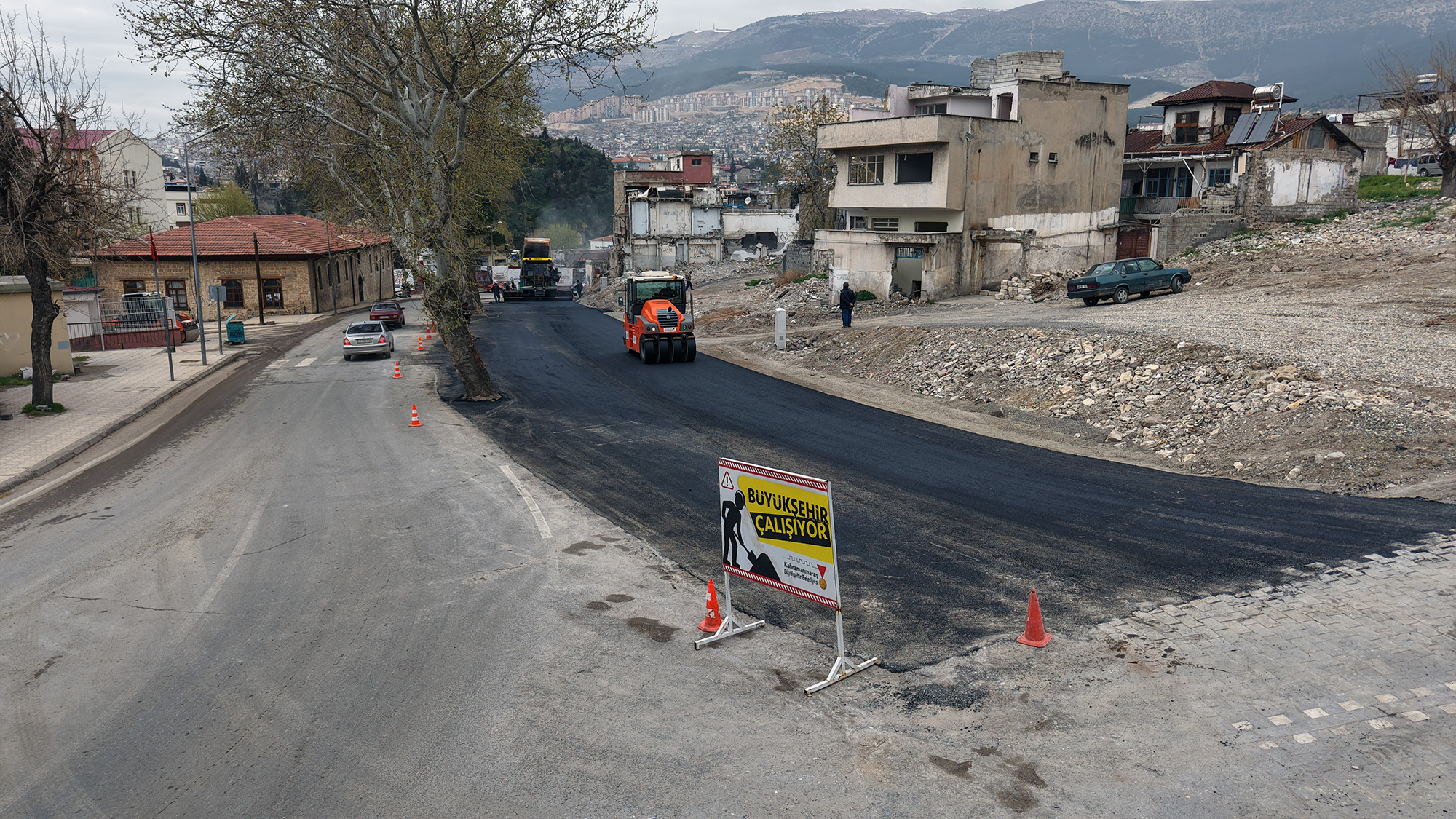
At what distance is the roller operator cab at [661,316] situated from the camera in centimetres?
2886

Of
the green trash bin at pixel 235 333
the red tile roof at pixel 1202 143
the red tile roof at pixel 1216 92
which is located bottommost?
the green trash bin at pixel 235 333

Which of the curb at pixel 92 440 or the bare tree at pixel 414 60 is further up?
the bare tree at pixel 414 60

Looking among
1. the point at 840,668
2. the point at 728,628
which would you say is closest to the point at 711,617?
the point at 728,628

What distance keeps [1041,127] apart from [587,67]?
1002 inches

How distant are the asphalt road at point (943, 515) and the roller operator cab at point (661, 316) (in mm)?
7297

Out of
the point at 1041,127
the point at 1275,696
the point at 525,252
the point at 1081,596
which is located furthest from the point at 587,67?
the point at 525,252

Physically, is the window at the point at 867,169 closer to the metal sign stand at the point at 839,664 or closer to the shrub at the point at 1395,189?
the shrub at the point at 1395,189

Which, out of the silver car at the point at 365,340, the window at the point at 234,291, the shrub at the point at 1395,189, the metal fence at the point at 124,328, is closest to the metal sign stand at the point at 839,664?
the silver car at the point at 365,340

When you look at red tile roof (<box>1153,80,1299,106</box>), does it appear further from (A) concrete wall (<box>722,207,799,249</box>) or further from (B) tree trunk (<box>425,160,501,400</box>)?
(B) tree trunk (<box>425,160,501,400</box>)

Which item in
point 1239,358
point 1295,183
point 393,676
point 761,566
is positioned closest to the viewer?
point 393,676

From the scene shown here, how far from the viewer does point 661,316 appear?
28.9 m

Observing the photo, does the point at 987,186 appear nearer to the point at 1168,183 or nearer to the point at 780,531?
the point at 1168,183

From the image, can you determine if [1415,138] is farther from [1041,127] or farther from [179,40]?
[179,40]

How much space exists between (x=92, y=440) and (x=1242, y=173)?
48.9m
